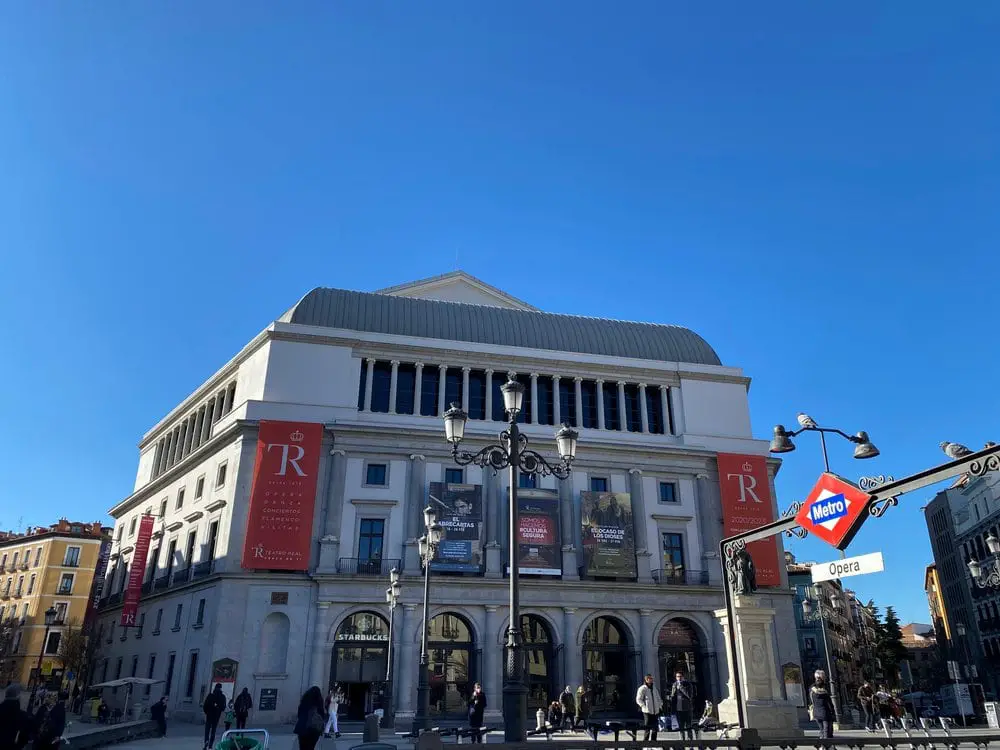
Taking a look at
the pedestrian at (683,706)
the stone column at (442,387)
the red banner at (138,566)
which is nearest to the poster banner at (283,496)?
the stone column at (442,387)

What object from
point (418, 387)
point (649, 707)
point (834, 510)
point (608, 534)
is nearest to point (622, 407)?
point (608, 534)

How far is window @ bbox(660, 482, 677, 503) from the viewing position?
4106cm

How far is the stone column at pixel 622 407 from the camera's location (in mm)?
42312

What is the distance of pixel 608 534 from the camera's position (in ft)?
127

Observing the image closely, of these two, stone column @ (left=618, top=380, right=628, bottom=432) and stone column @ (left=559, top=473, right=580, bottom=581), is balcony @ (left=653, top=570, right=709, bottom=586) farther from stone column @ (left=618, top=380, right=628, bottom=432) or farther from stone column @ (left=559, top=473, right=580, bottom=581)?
stone column @ (left=618, top=380, right=628, bottom=432)

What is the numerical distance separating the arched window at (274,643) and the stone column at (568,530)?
13280 mm

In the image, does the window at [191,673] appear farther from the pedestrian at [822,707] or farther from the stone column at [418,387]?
the pedestrian at [822,707]

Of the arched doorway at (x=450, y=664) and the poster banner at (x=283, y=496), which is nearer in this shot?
the arched doorway at (x=450, y=664)

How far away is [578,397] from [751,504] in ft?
35.6

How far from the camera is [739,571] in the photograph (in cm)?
1595

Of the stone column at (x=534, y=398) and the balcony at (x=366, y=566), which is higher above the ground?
the stone column at (x=534, y=398)

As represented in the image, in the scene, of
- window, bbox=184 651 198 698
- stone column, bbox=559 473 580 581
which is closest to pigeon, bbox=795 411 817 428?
stone column, bbox=559 473 580 581

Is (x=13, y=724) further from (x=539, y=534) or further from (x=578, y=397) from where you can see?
(x=578, y=397)

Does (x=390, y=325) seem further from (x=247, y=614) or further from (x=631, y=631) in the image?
(x=631, y=631)
